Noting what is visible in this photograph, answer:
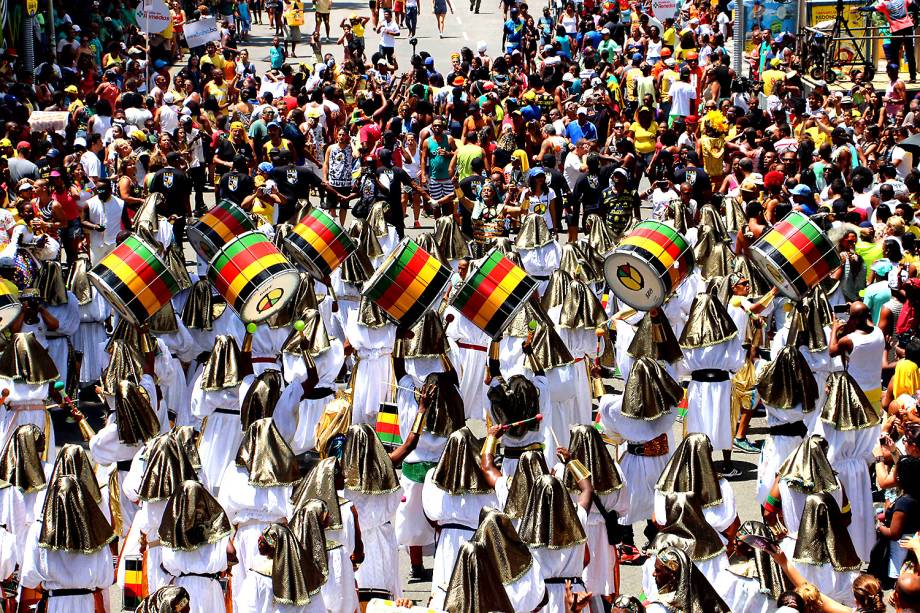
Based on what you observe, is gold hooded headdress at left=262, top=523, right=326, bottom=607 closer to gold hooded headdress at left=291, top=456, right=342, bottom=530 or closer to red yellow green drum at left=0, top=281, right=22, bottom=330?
gold hooded headdress at left=291, top=456, right=342, bottom=530

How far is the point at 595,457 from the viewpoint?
937cm

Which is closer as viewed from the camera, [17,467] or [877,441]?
[17,467]

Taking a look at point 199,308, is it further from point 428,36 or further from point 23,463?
point 428,36

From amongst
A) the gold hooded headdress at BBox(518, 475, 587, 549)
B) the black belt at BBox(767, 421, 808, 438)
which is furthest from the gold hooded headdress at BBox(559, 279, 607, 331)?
the gold hooded headdress at BBox(518, 475, 587, 549)

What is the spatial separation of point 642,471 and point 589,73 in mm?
16856

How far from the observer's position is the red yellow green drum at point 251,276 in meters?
11.4

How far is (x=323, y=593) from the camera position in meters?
8.40

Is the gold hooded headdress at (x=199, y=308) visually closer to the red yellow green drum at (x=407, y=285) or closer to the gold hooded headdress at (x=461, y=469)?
the red yellow green drum at (x=407, y=285)

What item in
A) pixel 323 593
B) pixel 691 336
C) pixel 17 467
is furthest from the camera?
pixel 691 336

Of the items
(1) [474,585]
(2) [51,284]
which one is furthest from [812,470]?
(2) [51,284]

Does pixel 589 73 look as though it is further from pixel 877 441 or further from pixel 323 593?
pixel 323 593

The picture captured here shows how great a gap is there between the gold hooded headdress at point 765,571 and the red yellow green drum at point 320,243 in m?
5.96

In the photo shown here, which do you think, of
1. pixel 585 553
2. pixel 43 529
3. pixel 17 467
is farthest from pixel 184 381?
pixel 585 553

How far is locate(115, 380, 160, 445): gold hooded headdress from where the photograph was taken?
33.5 ft
